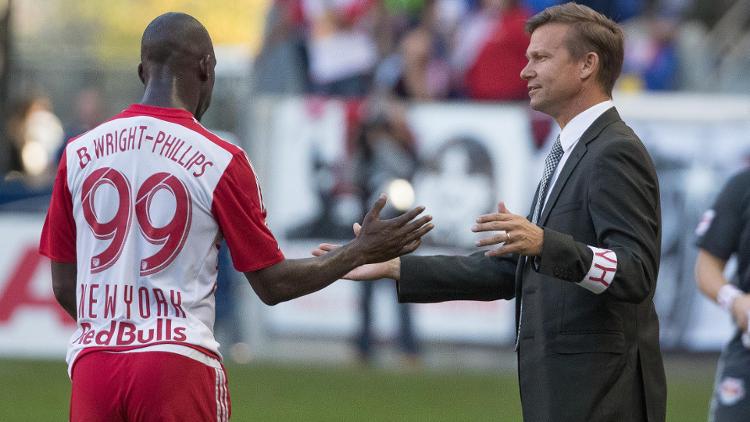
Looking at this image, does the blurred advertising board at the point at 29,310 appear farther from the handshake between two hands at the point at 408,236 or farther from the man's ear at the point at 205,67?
the man's ear at the point at 205,67

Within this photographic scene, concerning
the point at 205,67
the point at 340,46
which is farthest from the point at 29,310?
the point at 205,67

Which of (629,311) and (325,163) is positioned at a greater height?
(325,163)

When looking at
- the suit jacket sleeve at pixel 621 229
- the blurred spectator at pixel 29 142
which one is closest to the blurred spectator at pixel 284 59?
the blurred spectator at pixel 29 142

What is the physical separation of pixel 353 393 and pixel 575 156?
7018 mm

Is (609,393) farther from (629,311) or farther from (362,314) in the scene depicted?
(362,314)

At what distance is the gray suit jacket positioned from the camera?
496 cm

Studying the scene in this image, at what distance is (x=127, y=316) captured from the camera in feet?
15.9

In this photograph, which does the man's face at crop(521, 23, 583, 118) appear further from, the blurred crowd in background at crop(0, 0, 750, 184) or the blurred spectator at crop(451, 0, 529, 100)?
the blurred spectator at crop(451, 0, 529, 100)

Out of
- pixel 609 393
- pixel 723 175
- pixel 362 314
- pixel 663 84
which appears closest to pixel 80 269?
pixel 609 393

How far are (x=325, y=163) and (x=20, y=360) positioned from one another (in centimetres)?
375

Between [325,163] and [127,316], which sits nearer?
[127,316]

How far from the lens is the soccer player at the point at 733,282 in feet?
21.1

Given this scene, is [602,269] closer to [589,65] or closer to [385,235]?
[385,235]

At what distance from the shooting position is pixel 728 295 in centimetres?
661
